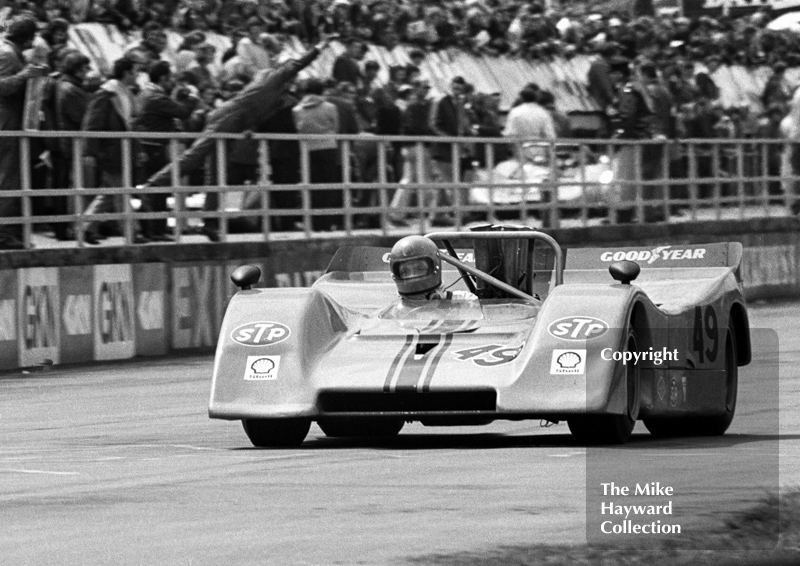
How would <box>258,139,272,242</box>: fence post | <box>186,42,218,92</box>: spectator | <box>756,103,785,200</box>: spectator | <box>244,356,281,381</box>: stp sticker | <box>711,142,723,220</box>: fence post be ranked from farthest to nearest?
<box>756,103,785,200</box>: spectator < <box>711,142,723,220</box>: fence post < <box>186,42,218,92</box>: spectator < <box>258,139,272,242</box>: fence post < <box>244,356,281,381</box>: stp sticker

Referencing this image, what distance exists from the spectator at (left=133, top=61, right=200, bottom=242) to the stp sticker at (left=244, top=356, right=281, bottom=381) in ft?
28.7

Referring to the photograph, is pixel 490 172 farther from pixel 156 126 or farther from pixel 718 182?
pixel 156 126

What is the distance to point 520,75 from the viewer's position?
33.4 metres

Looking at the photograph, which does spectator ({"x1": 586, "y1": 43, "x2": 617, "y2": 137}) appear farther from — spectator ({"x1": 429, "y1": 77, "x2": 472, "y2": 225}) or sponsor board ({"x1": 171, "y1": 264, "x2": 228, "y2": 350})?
sponsor board ({"x1": 171, "y1": 264, "x2": 228, "y2": 350})

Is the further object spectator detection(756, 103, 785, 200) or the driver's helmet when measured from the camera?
spectator detection(756, 103, 785, 200)

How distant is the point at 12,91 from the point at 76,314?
2.06 meters

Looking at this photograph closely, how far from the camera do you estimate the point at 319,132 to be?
21.3 m

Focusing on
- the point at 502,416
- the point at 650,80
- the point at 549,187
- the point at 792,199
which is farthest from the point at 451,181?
the point at 502,416

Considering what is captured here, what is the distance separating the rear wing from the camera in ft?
39.4

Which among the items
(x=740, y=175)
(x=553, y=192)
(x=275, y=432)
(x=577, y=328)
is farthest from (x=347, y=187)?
(x=577, y=328)

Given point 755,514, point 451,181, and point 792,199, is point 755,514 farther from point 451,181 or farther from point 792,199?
point 792,199

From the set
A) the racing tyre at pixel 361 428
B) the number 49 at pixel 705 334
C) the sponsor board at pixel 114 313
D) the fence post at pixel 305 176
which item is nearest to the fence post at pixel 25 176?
the sponsor board at pixel 114 313

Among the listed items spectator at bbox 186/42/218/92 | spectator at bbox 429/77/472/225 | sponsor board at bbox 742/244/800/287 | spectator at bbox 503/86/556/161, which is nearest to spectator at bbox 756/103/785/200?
sponsor board at bbox 742/244/800/287

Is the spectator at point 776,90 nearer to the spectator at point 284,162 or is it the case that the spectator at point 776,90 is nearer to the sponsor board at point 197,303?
the spectator at point 284,162
